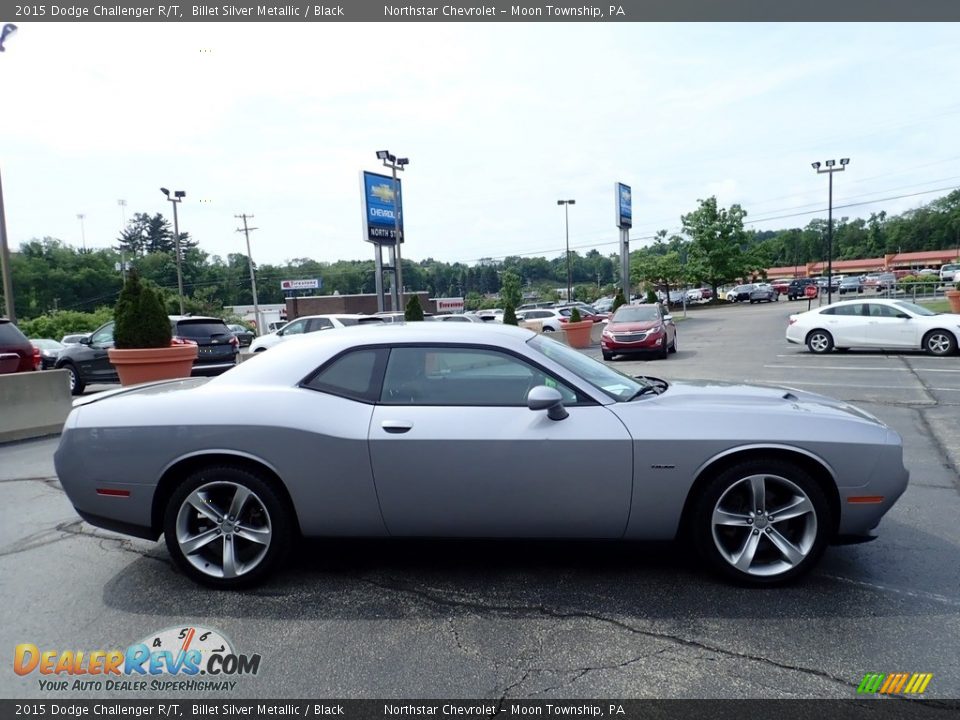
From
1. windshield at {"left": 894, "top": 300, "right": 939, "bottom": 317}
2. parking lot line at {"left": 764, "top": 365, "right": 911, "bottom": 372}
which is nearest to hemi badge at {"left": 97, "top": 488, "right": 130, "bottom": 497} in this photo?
parking lot line at {"left": 764, "top": 365, "right": 911, "bottom": 372}

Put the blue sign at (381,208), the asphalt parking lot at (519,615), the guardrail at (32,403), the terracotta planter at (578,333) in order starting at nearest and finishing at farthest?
the asphalt parking lot at (519,615), the guardrail at (32,403), the terracotta planter at (578,333), the blue sign at (381,208)

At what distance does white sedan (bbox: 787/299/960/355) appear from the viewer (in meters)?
15.3

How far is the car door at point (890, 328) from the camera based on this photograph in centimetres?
1575

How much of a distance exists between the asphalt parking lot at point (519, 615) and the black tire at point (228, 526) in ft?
0.39

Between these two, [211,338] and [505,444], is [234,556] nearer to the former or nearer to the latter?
[505,444]

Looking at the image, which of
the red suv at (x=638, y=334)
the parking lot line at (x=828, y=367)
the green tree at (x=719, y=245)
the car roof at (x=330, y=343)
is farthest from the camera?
the green tree at (x=719, y=245)

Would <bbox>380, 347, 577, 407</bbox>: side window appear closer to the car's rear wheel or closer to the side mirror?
the side mirror

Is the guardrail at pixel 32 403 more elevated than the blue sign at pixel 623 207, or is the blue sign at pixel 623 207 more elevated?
the blue sign at pixel 623 207

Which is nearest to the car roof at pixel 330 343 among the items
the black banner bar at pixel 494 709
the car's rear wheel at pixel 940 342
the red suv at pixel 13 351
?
the black banner bar at pixel 494 709

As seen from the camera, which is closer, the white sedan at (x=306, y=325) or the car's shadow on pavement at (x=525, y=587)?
the car's shadow on pavement at (x=525, y=587)

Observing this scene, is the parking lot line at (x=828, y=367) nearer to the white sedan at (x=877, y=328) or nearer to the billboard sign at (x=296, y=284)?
the white sedan at (x=877, y=328)

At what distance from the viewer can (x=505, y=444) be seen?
354 cm

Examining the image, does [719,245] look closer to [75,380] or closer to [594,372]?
[75,380]

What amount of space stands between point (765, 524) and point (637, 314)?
53.6ft
